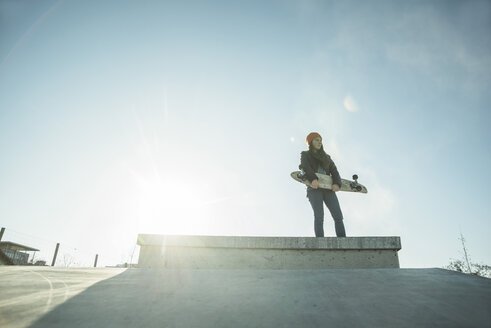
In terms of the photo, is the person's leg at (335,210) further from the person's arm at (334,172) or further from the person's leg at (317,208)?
the person's arm at (334,172)

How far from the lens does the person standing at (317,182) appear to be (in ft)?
13.4

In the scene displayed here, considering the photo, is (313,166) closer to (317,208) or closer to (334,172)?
(334,172)

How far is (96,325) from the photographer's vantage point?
1283mm

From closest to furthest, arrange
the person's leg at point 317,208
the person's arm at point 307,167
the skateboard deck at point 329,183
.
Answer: the person's leg at point 317,208, the person's arm at point 307,167, the skateboard deck at point 329,183

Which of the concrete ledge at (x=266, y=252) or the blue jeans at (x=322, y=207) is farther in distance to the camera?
the blue jeans at (x=322, y=207)

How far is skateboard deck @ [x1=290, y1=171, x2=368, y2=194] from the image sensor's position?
174 inches

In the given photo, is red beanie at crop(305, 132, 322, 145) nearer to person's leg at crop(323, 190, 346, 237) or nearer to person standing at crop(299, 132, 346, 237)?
person standing at crop(299, 132, 346, 237)

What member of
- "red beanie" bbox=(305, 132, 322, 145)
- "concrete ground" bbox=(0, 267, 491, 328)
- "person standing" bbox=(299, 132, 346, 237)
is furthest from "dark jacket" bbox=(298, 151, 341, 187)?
"concrete ground" bbox=(0, 267, 491, 328)

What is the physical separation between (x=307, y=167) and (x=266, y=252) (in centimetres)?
147

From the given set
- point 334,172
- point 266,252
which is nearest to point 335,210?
point 334,172

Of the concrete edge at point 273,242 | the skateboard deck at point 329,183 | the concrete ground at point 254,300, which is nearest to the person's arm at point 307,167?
the skateboard deck at point 329,183

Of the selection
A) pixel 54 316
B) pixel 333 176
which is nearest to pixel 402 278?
pixel 54 316

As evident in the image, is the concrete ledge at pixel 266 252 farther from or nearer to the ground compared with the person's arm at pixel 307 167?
nearer to the ground

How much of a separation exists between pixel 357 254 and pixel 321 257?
0.46 metres
